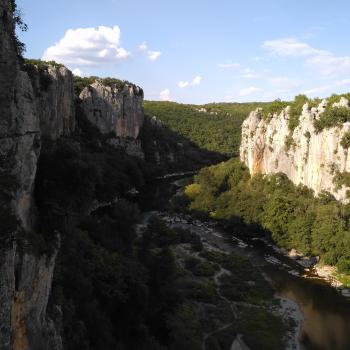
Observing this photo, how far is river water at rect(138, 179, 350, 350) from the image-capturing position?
30781 millimetres

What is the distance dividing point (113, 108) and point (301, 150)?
148 feet

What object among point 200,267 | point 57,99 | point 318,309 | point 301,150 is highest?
point 57,99

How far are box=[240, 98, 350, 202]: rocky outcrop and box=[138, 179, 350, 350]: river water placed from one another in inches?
404

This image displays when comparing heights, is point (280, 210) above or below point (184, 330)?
above

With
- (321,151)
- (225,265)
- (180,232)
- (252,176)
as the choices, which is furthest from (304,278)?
(252,176)

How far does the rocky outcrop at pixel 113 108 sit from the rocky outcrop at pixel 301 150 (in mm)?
28840

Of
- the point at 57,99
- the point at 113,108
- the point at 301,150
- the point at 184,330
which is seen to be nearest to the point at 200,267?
the point at 184,330

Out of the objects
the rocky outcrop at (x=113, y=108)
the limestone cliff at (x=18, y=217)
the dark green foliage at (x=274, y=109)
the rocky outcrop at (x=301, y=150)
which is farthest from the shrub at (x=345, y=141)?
the rocky outcrop at (x=113, y=108)

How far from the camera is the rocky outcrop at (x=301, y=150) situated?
5318cm

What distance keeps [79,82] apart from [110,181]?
3134 centimetres

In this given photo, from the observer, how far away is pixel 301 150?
2356 inches

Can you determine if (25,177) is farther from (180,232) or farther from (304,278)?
(180,232)

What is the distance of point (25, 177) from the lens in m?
14.6

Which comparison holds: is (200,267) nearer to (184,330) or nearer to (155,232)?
(155,232)
